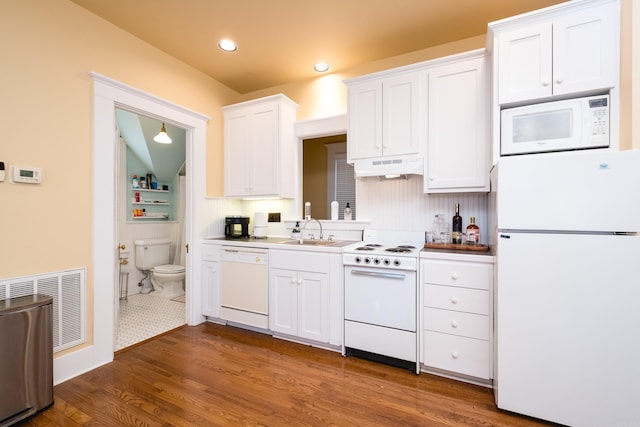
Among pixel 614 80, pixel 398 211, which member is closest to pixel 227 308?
pixel 398 211

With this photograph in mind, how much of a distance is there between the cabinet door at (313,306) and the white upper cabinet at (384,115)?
4.03 ft

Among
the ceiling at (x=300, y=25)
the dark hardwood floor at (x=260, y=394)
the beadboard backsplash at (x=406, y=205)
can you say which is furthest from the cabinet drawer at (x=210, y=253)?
the ceiling at (x=300, y=25)

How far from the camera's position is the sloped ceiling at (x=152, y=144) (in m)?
3.77

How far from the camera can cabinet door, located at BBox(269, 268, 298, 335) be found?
2643 mm

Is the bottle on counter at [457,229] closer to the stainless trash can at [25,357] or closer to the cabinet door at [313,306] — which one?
the cabinet door at [313,306]

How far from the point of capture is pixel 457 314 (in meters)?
2.02

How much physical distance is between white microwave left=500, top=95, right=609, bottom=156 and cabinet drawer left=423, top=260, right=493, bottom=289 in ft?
2.83

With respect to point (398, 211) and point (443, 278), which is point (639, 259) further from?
point (398, 211)

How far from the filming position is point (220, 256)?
310 centimetres

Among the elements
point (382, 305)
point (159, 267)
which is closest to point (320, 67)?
point (382, 305)

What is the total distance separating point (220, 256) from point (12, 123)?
1906mm

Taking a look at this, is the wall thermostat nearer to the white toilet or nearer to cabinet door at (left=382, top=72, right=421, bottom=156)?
the white toilet

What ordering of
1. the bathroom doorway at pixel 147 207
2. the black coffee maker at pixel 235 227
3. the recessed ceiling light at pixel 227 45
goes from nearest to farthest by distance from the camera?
1. the recessed ceiling light at pixel 227 45
2. the black coffee maker at pixel 235 227
3. the bathroom doorway at pixel 147 207

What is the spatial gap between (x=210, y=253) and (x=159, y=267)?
146 cm
